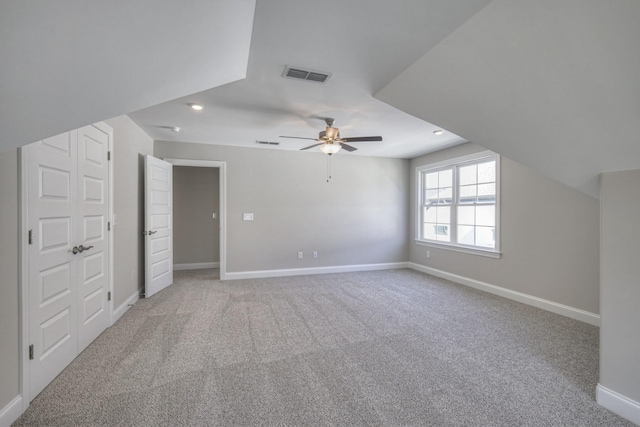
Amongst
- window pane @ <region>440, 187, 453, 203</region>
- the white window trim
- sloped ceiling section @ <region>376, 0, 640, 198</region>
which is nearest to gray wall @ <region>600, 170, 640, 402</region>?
sloped ceiling section @ <region>376, 0, 640, 198</region>

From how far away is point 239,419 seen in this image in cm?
173

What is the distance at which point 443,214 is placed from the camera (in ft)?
17.9

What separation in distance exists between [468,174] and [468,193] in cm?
34

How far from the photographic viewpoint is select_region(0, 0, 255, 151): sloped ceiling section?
2.81 ft

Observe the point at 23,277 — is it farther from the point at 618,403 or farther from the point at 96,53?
the point at 618,403

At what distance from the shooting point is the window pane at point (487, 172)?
4436mm

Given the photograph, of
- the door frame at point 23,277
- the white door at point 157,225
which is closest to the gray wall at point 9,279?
the door frame at point 23,277

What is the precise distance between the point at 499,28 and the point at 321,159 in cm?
428

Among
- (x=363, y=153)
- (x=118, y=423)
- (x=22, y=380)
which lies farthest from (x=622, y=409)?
(x=363, y=153)

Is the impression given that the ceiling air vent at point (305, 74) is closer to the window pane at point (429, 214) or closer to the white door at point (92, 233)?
the white door at point (92, 233)

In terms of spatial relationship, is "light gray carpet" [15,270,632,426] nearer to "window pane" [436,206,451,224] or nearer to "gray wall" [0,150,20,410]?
"gray wall" [0,150,20,410]

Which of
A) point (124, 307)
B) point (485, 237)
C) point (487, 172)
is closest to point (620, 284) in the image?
point (485, 237)

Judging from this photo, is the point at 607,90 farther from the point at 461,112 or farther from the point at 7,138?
the point at 7,138

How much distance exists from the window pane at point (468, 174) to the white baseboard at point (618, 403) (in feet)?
11.4
